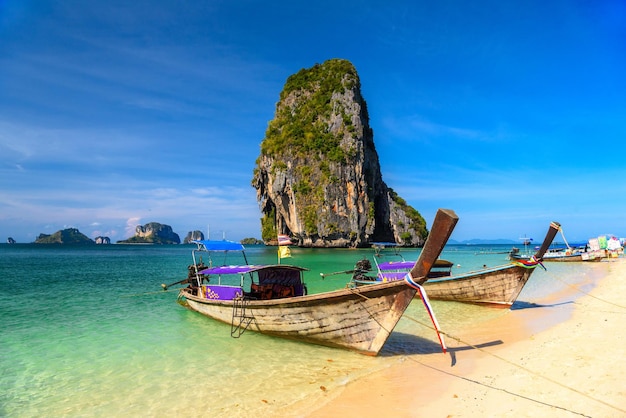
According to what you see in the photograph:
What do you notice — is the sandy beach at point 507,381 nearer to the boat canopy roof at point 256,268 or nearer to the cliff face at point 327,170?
the boat canopy roof at point 256,268

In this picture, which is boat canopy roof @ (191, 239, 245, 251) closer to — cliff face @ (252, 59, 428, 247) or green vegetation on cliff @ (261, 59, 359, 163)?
cliff face @ (252, 59, 428, 247)

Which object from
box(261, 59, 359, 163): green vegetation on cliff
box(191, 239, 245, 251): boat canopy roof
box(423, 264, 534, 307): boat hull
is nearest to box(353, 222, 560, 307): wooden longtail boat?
box(423, 264, 534, 307): boat hull

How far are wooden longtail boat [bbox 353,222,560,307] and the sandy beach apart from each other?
11.0 ft

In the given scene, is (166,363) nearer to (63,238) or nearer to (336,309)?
(336,309)

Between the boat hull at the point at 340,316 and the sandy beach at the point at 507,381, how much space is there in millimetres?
966

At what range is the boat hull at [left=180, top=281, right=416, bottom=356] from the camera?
790cm

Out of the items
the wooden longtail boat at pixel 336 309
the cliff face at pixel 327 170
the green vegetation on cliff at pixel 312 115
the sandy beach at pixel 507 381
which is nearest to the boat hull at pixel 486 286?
the sandy beach at pixel 507 381

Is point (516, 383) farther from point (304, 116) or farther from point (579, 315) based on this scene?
point (304, 116)

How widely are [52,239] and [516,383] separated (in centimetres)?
21031

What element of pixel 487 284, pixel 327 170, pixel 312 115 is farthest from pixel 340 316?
pixel 312 115

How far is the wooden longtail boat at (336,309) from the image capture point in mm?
7254

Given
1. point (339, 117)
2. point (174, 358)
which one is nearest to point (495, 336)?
point (174, 358)

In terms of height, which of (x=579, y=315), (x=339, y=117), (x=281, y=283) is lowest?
(x=579, y=315)

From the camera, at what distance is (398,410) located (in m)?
5.96
